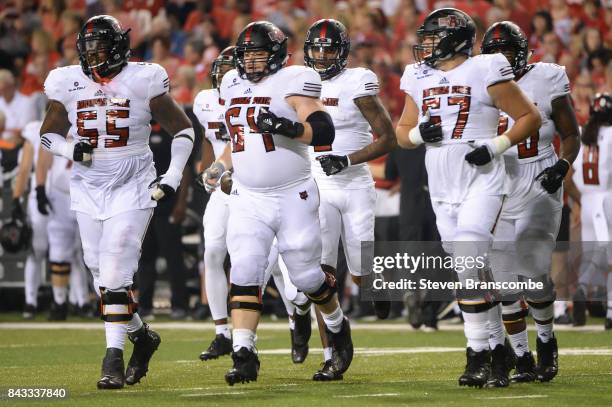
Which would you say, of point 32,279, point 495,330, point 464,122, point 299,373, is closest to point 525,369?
point 495,330

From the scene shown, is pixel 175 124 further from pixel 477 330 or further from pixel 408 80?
pixel 477 330

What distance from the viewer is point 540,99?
8312 mm

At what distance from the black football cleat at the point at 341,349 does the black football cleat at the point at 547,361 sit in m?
1.15

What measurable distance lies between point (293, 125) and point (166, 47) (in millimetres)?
11099

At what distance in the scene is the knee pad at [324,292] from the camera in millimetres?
7934

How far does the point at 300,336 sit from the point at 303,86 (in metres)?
2.30

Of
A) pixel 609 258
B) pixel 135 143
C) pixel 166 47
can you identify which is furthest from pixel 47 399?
pixel 166 47

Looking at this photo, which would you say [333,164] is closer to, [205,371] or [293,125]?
[293,125]

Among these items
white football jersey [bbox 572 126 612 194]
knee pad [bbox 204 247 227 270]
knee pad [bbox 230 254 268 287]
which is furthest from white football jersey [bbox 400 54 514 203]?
white football jersey [bbox 572 126 612 194]

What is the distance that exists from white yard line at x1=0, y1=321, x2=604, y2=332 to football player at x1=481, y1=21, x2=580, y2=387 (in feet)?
13.3

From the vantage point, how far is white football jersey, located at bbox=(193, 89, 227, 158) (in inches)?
393

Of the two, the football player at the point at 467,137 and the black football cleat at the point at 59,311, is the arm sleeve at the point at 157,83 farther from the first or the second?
the black football cleat at the point at 59,311

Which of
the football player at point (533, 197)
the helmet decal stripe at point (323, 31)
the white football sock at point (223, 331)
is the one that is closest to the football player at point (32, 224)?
the white football sock at point (223, 331)

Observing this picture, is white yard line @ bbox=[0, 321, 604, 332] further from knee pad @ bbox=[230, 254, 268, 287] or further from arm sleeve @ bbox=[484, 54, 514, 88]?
knee pad @ bbox=[230, 254, 268, 287]
